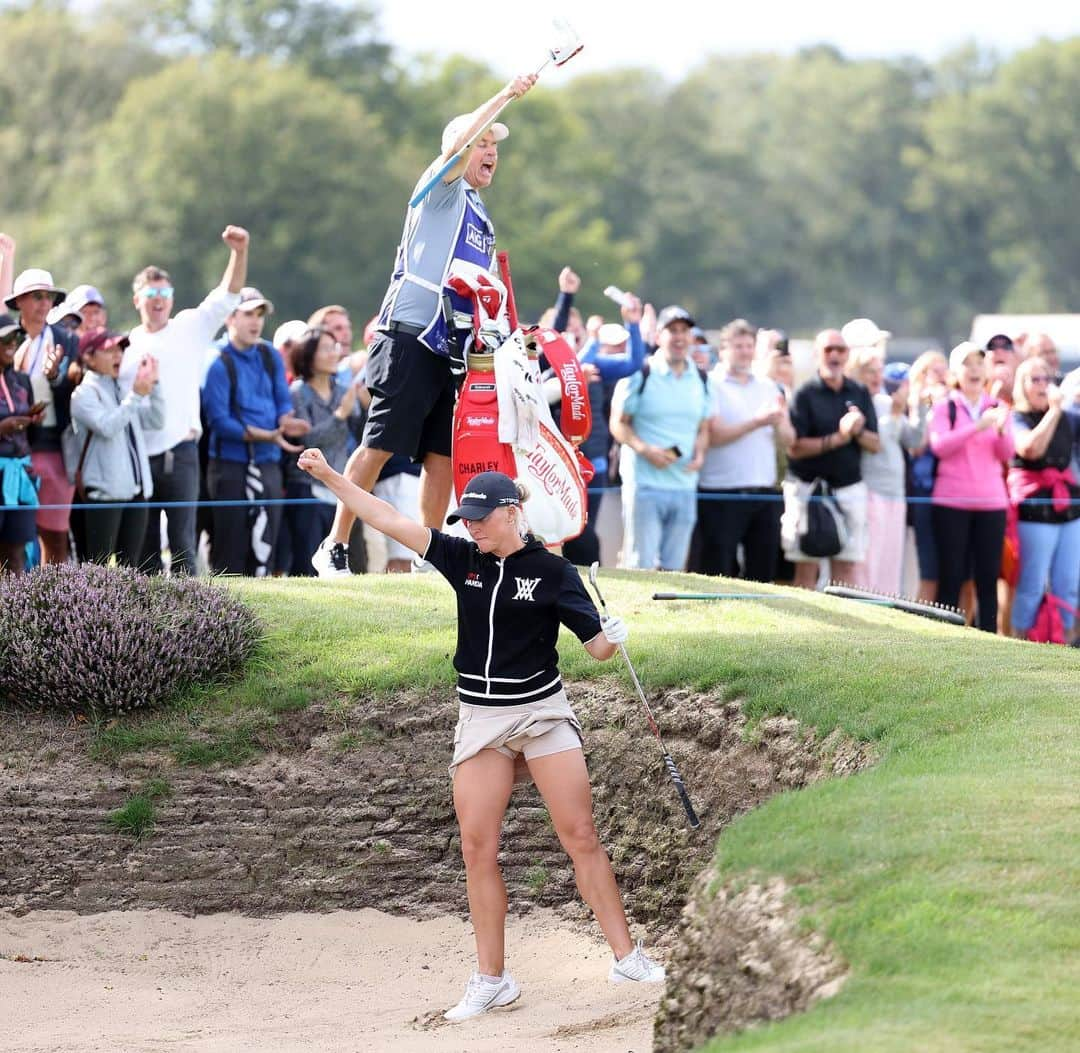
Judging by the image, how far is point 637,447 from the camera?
13.5 meters

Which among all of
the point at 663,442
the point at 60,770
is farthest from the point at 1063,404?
the point at 60,770

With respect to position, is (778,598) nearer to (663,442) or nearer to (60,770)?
(663,442)

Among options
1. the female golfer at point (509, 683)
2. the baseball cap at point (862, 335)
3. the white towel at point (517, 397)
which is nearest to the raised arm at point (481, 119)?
the white towel at point (517, 397)

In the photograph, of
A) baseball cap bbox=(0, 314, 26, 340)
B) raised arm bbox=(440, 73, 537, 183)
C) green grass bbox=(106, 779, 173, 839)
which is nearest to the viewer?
raised arm bbox=(440, 73, 537, 183)

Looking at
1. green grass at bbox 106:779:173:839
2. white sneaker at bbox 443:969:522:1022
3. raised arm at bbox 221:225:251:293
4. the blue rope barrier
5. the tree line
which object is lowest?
white sneaker at bbox 443:969:522:1022

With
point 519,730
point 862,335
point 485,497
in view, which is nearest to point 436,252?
point 485,497

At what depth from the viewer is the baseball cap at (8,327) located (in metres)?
11.4

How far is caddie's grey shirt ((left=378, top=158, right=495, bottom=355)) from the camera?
9.69 meters

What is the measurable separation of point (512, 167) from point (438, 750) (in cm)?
6809

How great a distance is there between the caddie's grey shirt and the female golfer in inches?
80.5

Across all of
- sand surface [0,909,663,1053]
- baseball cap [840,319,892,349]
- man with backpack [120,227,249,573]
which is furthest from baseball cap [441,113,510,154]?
baseball cap [840,319,892,349]

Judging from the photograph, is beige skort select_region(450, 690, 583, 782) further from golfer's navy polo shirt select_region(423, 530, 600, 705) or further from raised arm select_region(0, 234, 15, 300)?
raised arm select_region(0, 234, 15, 300)

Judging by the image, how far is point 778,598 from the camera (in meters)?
11.4

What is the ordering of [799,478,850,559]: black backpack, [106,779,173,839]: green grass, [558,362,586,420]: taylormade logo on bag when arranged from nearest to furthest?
[106,779,173,839]: green grass
[558,362,586,420]: taylormade logo on bag
[799,478,850,559]: black backpack
